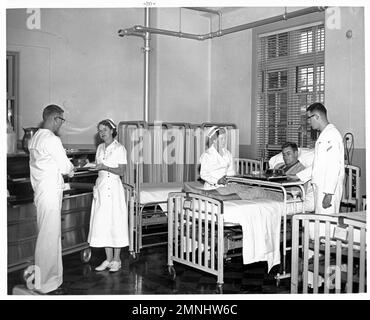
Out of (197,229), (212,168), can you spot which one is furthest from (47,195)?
(212,168)

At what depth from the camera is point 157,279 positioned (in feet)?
14.2

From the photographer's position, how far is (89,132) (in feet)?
21.1

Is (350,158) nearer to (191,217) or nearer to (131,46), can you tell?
(191,217)

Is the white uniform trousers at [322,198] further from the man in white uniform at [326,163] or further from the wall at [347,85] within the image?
the wall at [347,85]

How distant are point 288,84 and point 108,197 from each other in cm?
307

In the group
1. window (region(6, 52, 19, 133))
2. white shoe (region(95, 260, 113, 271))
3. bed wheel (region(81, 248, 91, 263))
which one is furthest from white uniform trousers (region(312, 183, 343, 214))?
window (region(6, 52, 19, 133))

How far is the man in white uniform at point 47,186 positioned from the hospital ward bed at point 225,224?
1.10 m

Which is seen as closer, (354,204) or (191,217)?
(191,217)

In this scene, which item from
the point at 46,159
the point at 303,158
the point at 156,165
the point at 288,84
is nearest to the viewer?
the point at 46,159

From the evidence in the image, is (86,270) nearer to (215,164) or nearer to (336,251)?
(215,164)

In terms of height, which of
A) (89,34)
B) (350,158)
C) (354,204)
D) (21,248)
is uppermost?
(89,34)

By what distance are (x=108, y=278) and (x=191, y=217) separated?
93 cm

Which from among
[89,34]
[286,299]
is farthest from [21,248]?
[89,34]

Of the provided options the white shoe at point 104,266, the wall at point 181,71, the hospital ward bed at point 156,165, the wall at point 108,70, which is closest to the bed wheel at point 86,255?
the white shoe at point 104,266
